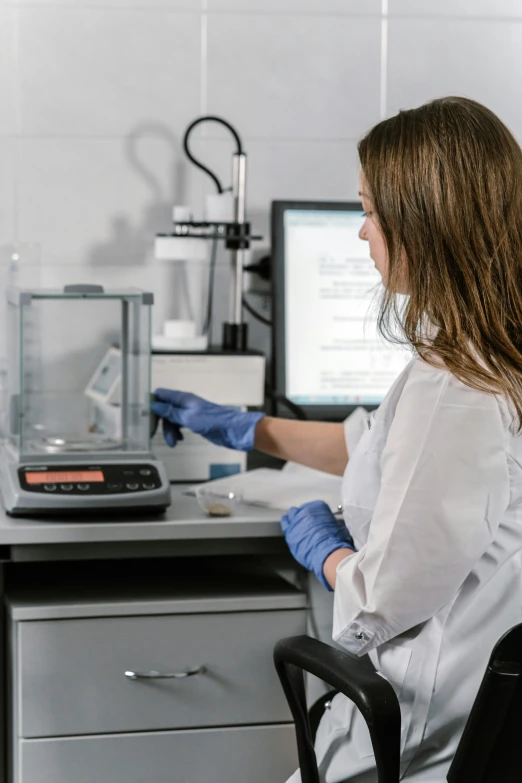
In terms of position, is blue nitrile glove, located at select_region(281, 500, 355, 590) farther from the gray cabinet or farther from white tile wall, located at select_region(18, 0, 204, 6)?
white tile wall, located at select_region(18, 0, 204, 6)

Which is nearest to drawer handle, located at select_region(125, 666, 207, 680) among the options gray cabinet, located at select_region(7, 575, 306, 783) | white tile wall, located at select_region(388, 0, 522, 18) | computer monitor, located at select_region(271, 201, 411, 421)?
gray cabinet, located at select_region(7, 575, 306, 783)

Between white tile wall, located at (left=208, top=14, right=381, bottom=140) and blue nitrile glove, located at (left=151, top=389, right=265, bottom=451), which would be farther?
white tile wall, located at (left=208, top=14, right=381, bottom=140)

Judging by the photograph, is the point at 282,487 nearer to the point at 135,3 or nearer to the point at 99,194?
the point at 99,194

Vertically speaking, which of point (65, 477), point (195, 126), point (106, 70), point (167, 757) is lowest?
point (167, 757)

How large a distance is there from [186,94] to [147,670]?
4.12 ft

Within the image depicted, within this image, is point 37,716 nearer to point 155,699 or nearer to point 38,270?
point 155,699

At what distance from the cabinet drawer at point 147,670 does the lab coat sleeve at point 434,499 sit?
1.64ft

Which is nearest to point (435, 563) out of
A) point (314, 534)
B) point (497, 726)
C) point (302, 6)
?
point (497, 726)

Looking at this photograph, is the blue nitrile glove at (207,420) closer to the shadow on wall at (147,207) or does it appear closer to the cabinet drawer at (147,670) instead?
the cabinet drawer at (147,670)

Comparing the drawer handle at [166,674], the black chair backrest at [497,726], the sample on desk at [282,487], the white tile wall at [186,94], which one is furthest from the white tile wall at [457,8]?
the black chair backrest at [497,726]

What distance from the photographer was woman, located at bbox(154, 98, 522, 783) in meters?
1.06

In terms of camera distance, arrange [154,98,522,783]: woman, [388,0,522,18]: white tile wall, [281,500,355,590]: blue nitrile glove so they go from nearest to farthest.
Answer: [154,98,522,783]: woman
[281,500,355,590]: blue nitrile glove
[388,0,522,18]: white tile wall

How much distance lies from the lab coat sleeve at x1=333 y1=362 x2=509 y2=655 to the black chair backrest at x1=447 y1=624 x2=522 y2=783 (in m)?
0.13

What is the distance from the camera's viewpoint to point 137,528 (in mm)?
1491
